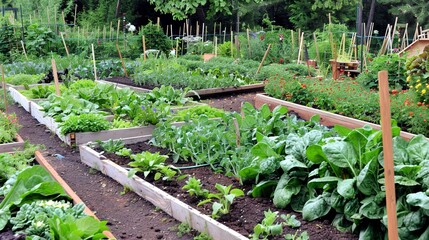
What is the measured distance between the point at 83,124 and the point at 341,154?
401 centimetres

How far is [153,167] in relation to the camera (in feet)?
18.0

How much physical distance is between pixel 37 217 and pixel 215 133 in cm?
268

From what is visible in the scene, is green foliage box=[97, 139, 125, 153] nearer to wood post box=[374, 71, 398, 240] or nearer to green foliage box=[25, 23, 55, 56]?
wood post box=[374, 71, 398, 240]

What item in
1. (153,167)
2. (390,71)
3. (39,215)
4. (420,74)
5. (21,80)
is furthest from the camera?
(21,80)

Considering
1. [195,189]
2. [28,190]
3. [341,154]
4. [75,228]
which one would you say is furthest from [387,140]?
[28,190]

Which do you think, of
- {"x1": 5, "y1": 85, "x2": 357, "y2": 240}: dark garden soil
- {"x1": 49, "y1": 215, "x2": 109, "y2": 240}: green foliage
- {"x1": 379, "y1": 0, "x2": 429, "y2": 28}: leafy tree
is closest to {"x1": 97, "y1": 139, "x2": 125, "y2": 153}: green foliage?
{"x1": 5, "y1": 85, "x2": 357, "y2": 240}: dark garden soil

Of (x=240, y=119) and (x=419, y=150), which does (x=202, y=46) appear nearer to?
(x=240, y=119)

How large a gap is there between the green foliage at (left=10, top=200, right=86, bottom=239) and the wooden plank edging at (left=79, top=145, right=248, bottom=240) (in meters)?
0.98

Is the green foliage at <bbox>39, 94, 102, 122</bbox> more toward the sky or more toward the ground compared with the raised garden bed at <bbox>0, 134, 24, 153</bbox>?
more toward the sky

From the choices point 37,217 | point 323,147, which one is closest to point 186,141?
point 323,147

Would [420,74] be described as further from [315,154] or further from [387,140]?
[387,140]

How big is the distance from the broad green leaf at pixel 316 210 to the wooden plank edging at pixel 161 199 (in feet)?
1.81

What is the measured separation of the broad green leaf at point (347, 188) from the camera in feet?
12.6

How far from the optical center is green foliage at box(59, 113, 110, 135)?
7059 millimetres
